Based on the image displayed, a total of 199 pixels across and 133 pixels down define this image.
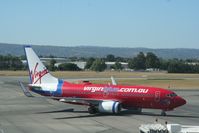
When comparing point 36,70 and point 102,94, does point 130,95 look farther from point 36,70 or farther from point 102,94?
point 36,70

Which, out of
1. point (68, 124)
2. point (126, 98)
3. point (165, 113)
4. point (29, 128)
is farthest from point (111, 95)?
point (29, 128)

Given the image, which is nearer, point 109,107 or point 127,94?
point 109,107

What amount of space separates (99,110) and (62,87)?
564 cm

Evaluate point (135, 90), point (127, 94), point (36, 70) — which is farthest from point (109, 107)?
point (36, 70)

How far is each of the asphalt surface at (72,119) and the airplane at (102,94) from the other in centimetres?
96

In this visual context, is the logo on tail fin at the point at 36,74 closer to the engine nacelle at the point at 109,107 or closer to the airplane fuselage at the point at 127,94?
the airplane fuselage at the point at 127,94

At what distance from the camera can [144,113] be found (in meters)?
45.9

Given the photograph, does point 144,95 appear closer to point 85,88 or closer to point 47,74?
point 85,88

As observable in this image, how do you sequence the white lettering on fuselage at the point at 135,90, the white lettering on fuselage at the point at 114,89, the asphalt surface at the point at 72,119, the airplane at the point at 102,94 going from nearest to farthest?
the asphalt surface at the point at 72,119 → the airplane at the point at 102,94 → the white lettering on fuselage at the point at 135,90 → the white lettering on fuselage at the point at 114,89

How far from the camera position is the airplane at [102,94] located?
44000 millimetres

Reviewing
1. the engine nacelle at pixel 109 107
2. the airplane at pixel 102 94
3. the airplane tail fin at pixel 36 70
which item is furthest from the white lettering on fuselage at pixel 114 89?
the airplane tail fin at pixel 36 70

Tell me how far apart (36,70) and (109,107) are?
34.9 ft

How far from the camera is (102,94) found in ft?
152

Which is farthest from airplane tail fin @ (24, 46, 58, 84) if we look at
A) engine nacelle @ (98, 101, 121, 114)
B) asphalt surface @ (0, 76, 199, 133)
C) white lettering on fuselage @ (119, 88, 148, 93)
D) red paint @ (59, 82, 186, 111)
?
white lettering on fuselage @ (119, 88, 148, 93)
